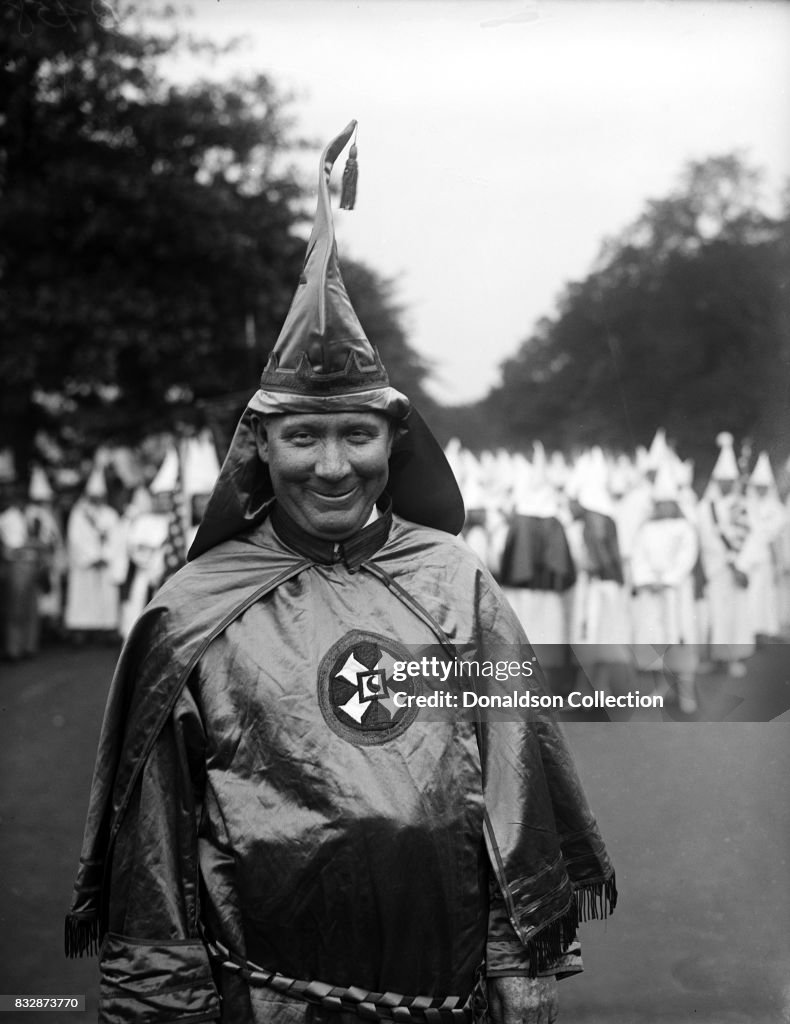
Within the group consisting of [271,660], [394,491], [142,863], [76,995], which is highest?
[394,491]

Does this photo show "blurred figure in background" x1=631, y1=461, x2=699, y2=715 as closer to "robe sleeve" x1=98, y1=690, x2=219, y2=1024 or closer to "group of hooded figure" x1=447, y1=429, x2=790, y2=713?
"group of hooded figure" x1=447, y1=429, x2=790, y2=713

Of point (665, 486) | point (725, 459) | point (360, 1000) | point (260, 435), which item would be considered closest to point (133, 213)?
point (260, 435)

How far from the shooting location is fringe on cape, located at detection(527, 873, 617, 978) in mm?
2498

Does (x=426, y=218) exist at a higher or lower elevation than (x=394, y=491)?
higher

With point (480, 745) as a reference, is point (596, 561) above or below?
below

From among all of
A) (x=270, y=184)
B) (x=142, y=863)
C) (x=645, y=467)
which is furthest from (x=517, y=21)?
(x=645, y=467)

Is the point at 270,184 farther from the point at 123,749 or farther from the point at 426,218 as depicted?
the point at 123,749

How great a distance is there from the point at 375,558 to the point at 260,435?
39 centimetres

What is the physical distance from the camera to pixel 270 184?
580 cm

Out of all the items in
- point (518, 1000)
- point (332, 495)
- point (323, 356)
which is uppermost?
point (323, 356)

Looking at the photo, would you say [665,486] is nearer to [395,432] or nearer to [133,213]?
[133,213]

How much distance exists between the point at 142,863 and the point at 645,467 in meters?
6.87

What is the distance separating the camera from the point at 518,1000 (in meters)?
2.50

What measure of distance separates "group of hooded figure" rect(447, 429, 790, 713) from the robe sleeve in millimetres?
4471
